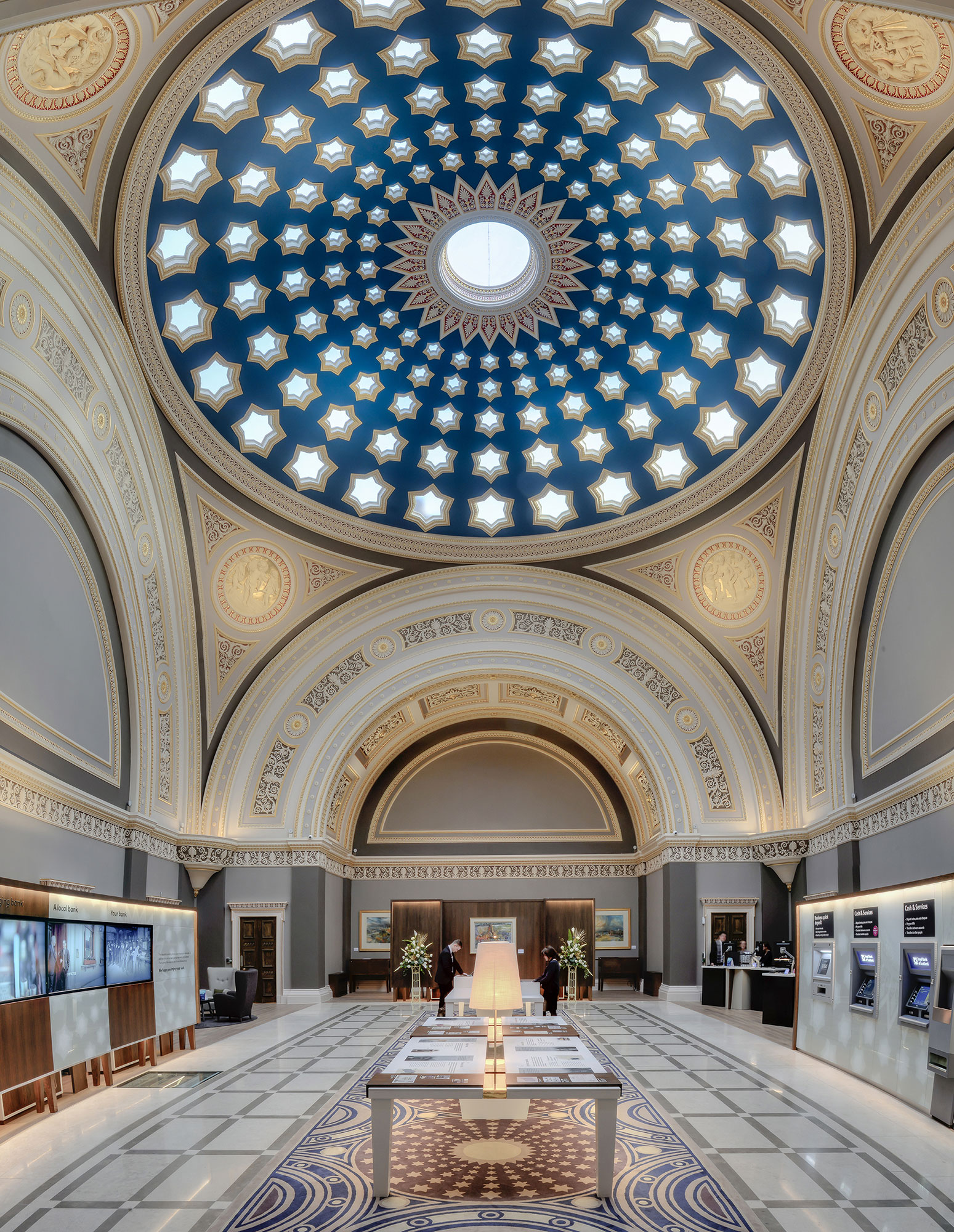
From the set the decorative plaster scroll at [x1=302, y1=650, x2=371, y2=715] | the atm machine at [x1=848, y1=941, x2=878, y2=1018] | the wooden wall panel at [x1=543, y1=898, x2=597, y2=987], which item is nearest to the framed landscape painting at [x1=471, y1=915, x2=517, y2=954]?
the wooden wall panel at [x1=543, y1=898, x2=597, y2=987]

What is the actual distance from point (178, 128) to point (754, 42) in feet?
26.5

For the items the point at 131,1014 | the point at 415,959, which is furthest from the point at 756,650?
the point at 131,1014

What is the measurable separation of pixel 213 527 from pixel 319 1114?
13304 millimetres

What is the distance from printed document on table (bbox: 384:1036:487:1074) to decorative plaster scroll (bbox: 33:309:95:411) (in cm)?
1060

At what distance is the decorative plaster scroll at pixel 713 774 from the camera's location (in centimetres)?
2214

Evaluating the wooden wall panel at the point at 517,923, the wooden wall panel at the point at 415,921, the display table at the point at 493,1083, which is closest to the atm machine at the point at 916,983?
the display table at the point at 493,1083

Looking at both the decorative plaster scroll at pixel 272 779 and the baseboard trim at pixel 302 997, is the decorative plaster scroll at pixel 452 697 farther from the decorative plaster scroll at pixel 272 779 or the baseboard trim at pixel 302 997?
the baseboard trim at pixel 302 997

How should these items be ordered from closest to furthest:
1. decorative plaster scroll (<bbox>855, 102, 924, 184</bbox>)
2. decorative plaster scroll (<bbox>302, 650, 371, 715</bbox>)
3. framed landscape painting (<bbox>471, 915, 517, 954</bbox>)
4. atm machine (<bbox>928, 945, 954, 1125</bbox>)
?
atm machine (<bbox>928, 945, 954, 1125</bbox>) < decorative plaster scroll (<bbox>855, 102, 924, 184</bbox>) < decorative plaster scroll (<bbox>302, 650, 371, 715</bbox>) < framed landscape painting (<bbox>471, 915, 517, 954</bbox>)

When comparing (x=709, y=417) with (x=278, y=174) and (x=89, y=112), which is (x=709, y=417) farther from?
(x=89, y=112)

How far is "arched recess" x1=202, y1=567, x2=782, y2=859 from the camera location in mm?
22047

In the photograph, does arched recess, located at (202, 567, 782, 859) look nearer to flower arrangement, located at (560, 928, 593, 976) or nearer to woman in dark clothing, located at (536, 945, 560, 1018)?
flower arrangement, located at (560, 928, 593, 976)

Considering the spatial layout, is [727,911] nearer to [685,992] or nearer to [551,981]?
[685,992]

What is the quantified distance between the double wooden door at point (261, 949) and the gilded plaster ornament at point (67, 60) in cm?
1692

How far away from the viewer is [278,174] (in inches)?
624
